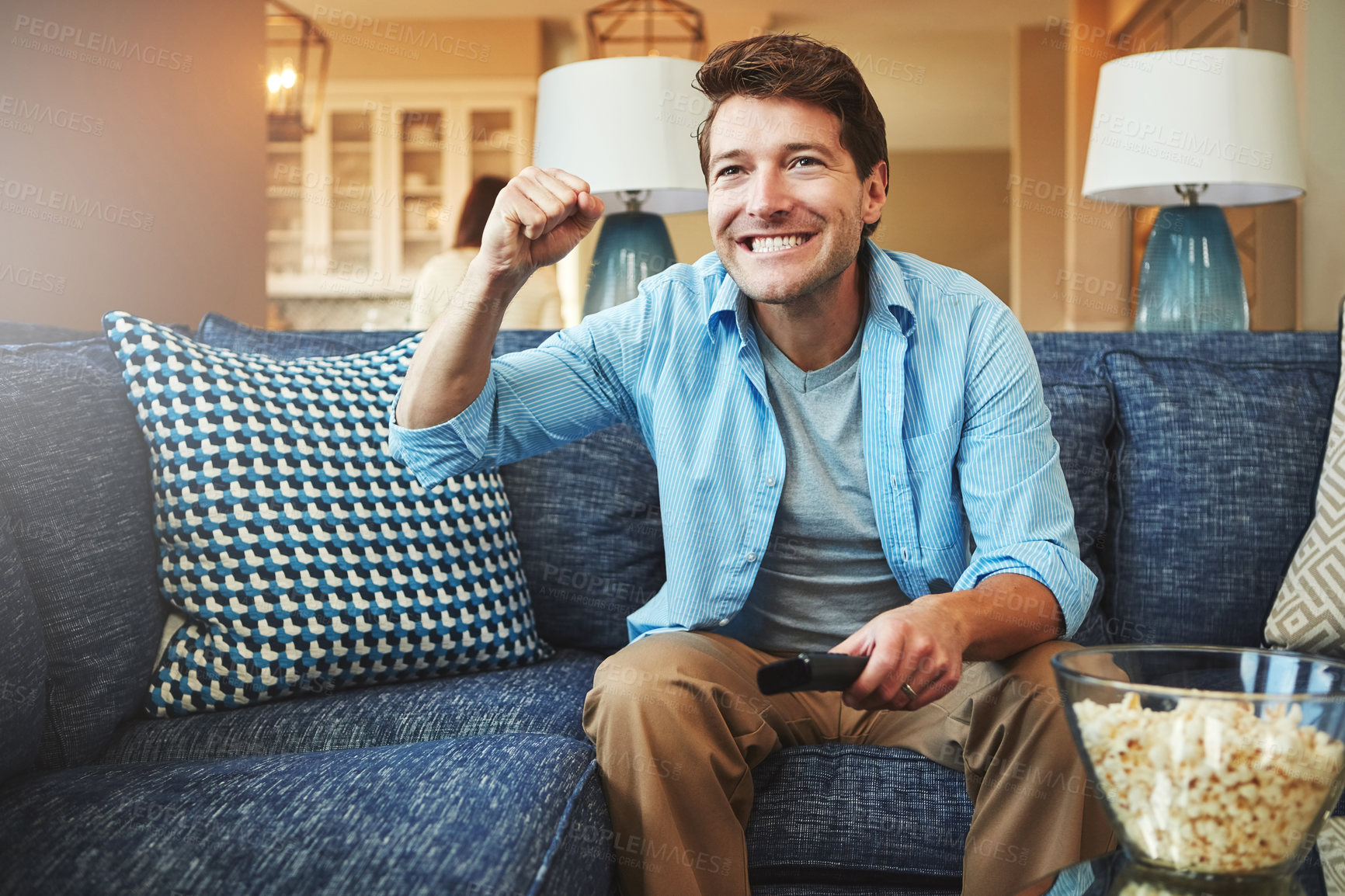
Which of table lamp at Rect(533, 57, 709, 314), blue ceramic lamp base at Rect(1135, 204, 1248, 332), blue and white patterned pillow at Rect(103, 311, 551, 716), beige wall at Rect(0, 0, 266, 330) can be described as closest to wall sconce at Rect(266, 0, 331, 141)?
beige wall at Rect(0, 0, 266, 330)

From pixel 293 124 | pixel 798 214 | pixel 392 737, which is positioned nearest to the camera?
pixel 392 737

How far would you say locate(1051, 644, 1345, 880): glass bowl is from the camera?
589 mm

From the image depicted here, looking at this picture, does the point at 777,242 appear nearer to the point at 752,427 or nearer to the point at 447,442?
the point at 752,427

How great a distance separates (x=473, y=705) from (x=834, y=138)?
77 centimetres

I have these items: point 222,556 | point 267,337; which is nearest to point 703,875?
point 222,556

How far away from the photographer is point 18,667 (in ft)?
3.01

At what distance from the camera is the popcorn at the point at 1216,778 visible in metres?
0.59

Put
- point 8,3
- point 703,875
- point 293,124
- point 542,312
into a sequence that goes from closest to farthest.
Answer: point 703,875 < point 8,3 < point 293,124 < point 542,312

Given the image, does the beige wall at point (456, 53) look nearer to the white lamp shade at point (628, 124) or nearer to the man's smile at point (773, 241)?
the white lamp shade at point (628, 124)

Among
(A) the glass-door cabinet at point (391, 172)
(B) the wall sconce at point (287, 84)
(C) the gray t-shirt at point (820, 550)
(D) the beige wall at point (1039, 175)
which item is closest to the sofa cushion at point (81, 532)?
(C) the gray t-shirt at point (820, 550)

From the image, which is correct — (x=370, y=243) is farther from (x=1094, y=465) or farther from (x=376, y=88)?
(x=1094, y=465)

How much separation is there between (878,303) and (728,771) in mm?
570

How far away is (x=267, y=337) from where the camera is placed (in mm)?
1584

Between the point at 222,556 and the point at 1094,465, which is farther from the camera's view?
the point at 1094,465
